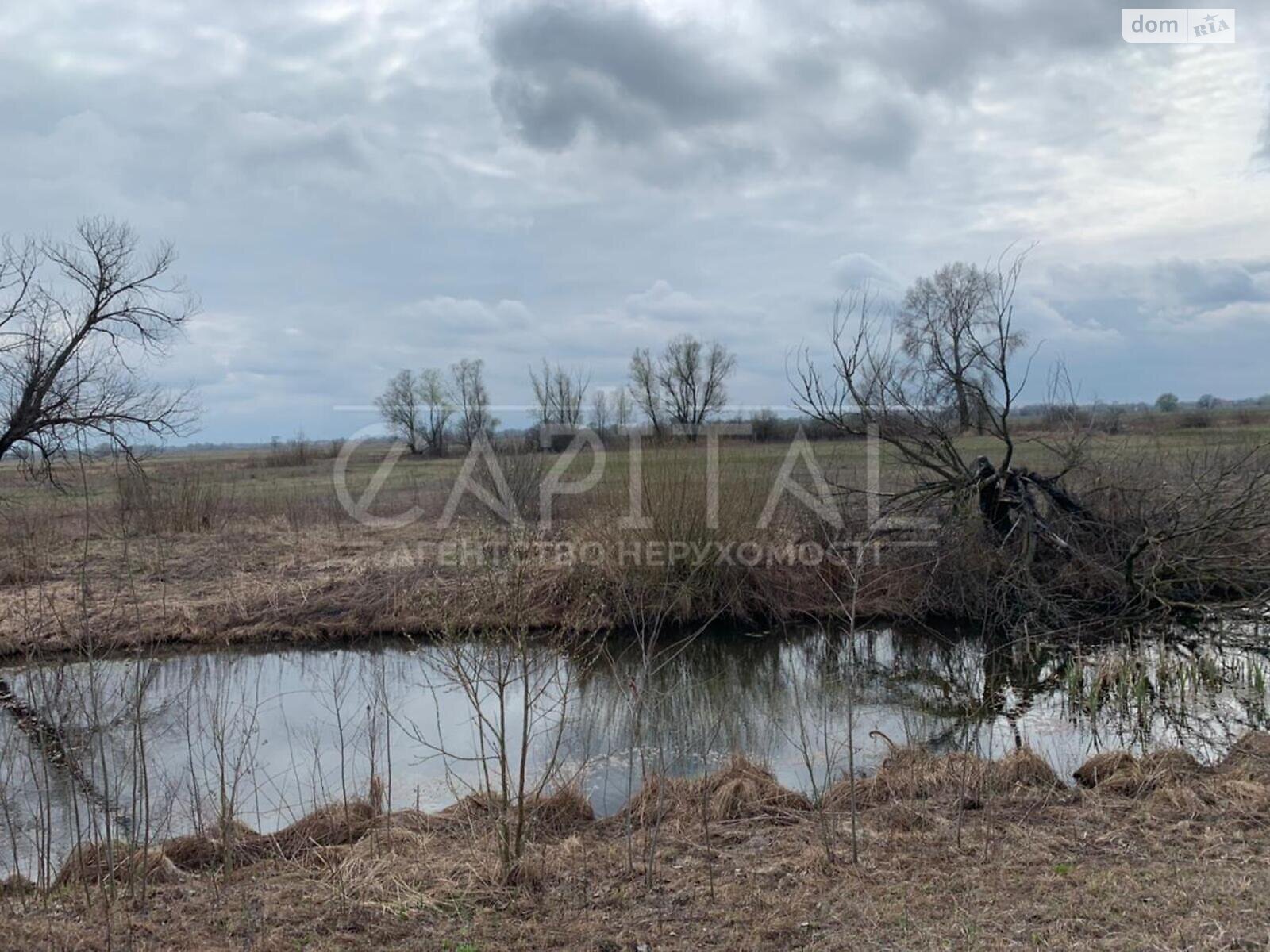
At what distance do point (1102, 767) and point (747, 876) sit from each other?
289 centimetres

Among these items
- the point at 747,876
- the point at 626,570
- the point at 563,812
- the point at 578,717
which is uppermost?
the point at 626,570

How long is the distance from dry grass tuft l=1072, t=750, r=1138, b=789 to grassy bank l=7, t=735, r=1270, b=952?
0.04 metres

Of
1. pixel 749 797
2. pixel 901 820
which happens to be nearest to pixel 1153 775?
pixel 901 820

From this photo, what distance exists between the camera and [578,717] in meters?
8.38

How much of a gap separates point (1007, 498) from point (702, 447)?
4.15 m

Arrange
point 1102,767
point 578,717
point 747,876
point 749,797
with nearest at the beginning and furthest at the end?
point 747,876 < point 749,797 < point 1102,767 < point 578,717

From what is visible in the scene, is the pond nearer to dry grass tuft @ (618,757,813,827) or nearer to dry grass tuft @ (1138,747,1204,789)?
dry grass tuft @ (618,757,813,827)

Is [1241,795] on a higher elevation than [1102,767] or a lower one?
higher

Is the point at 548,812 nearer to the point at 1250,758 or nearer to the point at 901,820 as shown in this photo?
the point at 901,820

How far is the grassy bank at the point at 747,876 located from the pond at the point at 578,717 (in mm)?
378

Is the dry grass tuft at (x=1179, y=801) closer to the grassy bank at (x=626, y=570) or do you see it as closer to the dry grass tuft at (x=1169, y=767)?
the dry grass tuft at (x=1169, y=767)

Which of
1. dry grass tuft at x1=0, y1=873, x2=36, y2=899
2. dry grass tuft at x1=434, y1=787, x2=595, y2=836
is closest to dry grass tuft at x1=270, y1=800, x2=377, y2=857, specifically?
dry grass tuft at x1=434, y1=787, x2=595, y2=836

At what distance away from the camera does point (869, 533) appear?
12773 millimetres

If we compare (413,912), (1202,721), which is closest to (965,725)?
(1202,721)
